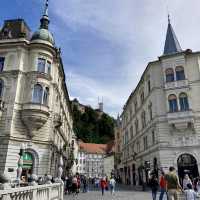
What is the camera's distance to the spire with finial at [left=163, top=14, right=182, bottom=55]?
32.8m

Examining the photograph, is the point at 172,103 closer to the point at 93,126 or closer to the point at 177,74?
the point at 177,74

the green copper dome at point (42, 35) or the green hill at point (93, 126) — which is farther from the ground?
the green hill at point (93, 126)

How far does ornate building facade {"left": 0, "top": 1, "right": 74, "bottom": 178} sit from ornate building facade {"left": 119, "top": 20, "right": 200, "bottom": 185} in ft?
42.5

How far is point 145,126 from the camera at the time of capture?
34.1 metres

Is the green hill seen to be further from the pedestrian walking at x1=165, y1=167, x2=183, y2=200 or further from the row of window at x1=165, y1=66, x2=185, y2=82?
the pedestrian walking at x1=165, y1=167, x2=183, y2=200

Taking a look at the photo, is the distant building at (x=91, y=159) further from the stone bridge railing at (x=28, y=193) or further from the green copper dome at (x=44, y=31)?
the stone bridge railing at (x=28, y=193)

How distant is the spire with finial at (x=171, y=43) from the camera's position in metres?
Answer: 32.8

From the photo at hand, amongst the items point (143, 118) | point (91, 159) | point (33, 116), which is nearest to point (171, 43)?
point (143, 118)

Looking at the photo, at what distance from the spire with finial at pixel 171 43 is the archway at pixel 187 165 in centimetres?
1469

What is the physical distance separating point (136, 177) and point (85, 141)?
8035cm

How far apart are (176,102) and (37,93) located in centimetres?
1711

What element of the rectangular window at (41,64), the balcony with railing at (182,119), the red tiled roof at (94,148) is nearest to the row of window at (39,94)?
the rectangular window at (41,64)

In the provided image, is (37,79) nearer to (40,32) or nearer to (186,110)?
(40,32)

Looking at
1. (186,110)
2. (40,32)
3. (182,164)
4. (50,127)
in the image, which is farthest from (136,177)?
(40,32)
